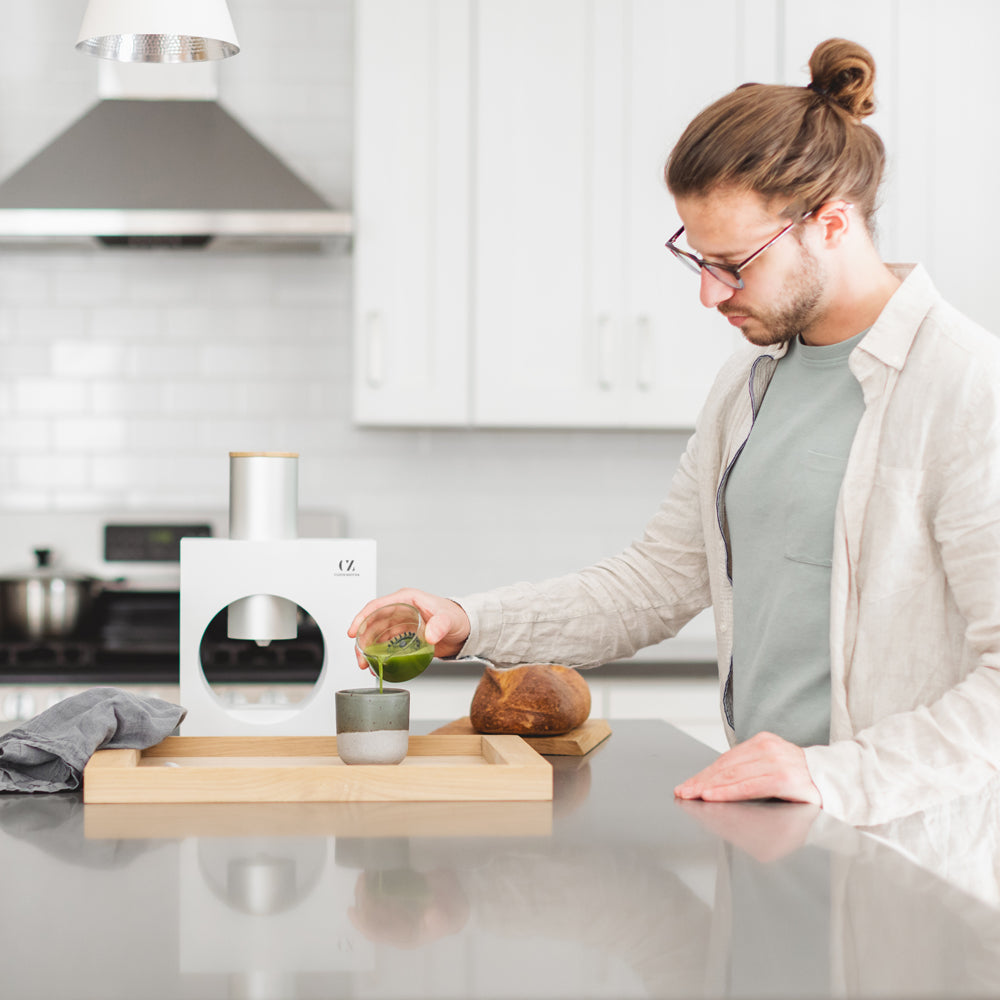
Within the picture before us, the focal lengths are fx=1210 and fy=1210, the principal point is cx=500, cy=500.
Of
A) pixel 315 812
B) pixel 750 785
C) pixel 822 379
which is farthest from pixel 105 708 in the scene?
pixel 822 379

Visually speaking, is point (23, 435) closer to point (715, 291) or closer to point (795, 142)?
point (715, 291)

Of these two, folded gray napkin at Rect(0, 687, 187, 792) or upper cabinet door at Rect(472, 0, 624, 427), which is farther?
upper cabinet door at Rect(472, 0, 624, 427)

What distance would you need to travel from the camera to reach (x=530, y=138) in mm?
3021

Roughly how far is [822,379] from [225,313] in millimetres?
2271

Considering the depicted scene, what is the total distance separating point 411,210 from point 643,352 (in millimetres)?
680

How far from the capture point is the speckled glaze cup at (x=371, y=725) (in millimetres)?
1187

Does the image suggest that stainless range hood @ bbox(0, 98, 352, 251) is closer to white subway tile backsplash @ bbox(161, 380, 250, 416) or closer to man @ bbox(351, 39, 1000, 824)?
white subway tile backsplash @ bbox(161, 380, 250, 416)

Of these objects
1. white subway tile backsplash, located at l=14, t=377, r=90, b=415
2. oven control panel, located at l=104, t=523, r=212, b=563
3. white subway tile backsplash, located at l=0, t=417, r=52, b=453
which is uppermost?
white subway tile backsplash, located at l=14, t=377, r=90, b=415

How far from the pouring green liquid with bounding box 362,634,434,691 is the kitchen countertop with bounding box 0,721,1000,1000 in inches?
8.9

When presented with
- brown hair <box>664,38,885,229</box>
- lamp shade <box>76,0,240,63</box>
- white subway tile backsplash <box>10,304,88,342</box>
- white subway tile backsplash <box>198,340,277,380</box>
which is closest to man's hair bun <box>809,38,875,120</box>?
brown hair <box>664,38,885,229</box>

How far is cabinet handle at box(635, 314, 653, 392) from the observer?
3.05 m

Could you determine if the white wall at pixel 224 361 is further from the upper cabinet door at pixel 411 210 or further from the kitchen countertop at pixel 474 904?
the kitchen countertop at pixel 474 904

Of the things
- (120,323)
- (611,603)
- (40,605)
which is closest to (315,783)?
(611,603)

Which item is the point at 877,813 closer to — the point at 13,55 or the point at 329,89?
the point at 329,89
